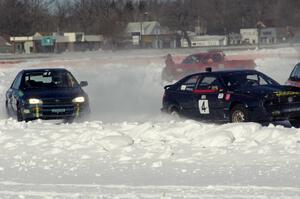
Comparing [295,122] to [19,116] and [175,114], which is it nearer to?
[175,114]

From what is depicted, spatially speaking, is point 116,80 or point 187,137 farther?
point 116,80

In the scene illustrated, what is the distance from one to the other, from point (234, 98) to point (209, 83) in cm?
102

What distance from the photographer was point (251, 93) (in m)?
13.2

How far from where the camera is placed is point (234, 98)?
13.4 meters

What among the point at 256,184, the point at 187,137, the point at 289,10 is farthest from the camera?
the point at 289,10

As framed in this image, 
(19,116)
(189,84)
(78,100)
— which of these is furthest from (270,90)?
(19,116)

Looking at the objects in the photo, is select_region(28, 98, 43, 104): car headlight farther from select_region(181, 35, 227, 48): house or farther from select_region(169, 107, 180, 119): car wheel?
select_region(181, 35, 227, 48): house

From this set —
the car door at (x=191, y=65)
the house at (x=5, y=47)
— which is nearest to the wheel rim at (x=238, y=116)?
the car door at (x=191, y=65)

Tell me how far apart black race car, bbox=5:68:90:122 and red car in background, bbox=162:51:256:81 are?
14.1 m

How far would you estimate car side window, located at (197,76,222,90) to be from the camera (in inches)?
553

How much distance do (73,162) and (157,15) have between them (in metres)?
93.2

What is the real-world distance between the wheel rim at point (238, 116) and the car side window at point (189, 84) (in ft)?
5.03

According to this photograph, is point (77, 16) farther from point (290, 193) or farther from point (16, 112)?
point (290, 193)

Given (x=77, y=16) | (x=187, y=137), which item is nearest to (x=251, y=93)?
(x=187, y=137)
